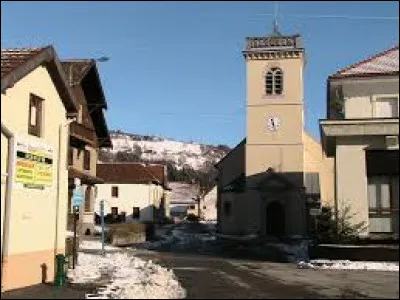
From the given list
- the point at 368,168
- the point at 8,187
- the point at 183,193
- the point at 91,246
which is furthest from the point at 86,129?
the point at 183,193

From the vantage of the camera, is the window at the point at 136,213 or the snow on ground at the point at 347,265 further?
the window at the point at 136,213

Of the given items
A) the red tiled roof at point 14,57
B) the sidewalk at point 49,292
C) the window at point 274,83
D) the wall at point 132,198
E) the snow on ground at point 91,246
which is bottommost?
the sidewalk at point 49,292

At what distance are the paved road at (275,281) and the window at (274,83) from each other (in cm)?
2815

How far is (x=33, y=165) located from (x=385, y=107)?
1732 centimetres

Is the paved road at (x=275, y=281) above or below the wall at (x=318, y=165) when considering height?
below

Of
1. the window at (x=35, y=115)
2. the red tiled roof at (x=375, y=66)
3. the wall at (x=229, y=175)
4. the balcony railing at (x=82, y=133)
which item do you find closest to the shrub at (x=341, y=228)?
the red tiled roof at (x=375, y=66)

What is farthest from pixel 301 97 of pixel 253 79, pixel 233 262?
pixel 233 262

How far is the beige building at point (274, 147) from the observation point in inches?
2106

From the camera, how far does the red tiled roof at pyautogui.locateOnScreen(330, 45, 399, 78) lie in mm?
29281

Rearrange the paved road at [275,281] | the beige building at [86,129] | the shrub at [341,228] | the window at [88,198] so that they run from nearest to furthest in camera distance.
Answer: the paved road at [275,281] → the shrub at [341,228] → the beige building at [86,129] → the window at [88,198]

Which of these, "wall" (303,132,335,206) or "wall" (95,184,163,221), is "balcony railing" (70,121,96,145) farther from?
"wall" (95,184,163,221)

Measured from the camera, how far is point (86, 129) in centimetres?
4028

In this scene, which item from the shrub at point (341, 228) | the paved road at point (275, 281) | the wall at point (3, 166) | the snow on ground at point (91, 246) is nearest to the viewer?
the wall at point (3, 166)

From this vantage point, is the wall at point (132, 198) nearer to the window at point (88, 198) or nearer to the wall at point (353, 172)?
the window at point (88, 198)
